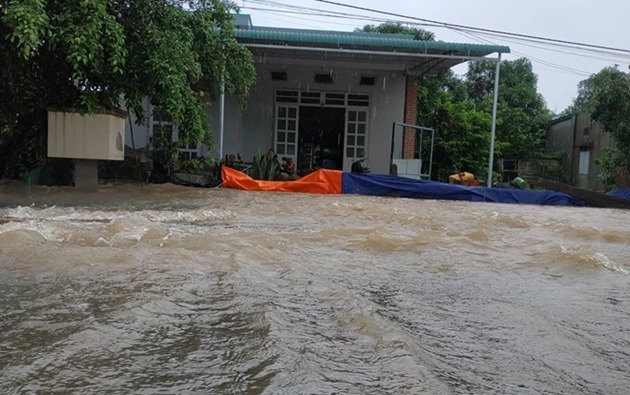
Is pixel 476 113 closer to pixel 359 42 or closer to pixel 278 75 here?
pixel 278 75

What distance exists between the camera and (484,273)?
535 cm

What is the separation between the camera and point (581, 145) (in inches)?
1022

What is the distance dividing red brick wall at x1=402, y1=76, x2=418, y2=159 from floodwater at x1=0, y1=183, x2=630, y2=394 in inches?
381

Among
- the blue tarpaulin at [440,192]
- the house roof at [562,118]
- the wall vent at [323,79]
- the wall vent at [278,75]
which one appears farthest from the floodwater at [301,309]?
the house roof at [562,118]

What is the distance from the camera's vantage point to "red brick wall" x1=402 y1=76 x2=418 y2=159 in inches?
685

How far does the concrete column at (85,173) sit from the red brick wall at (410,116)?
9090 millimetres

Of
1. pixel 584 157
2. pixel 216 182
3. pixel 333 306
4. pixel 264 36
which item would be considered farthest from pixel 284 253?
pixel 584 157

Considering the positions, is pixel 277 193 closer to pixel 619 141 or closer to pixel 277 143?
pixel 277 143

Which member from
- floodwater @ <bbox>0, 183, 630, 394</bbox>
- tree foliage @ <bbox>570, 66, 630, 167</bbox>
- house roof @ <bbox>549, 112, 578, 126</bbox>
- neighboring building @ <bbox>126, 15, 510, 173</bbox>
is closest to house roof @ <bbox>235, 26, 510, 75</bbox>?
neighboring building @ <bbox>126, 15, 510, 173</bbox>

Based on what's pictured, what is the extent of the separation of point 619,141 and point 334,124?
8965 mm

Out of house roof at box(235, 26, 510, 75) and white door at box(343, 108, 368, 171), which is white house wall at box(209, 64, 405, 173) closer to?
white door at box(343, 108, 368, 171)

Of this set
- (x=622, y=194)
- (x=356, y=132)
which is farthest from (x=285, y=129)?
(x=622, y=194)

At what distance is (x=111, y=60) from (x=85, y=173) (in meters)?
3.62

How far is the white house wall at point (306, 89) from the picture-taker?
57.2 ft
